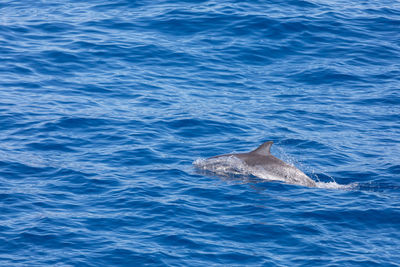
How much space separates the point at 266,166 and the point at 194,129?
413 centimetres

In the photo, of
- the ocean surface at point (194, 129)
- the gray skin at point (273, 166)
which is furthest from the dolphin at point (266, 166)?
the ocean surface at point (194, 129)

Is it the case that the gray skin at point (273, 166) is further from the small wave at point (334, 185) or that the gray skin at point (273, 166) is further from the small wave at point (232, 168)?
the small wave at point (334, 185)

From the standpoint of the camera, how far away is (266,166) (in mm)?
17766

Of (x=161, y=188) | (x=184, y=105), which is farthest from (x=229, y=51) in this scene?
(x=161, y=188)

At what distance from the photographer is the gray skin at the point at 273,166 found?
57.1 feet

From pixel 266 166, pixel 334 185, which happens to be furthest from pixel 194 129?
pixel 334 185

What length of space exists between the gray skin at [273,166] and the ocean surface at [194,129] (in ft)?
1.35

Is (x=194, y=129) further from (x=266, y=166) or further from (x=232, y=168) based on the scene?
(x=266, y=166)

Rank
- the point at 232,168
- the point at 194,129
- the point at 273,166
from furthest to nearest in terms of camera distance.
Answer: the point at 194,129 → the point at 232,168 → the point at 273,166

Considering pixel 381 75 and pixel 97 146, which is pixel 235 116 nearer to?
pixel 97 146

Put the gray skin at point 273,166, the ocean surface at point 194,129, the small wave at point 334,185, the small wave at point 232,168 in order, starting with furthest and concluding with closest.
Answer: the small wave at point 232,168 → the gray skin at point 273,166 → the small wave at point 334,185 → the ocean surface at point 194,129

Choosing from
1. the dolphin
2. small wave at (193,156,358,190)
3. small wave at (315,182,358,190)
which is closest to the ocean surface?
small wave at (315,182,358,190)

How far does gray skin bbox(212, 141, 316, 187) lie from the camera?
1741 centimetres

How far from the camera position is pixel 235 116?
22.0 metres
